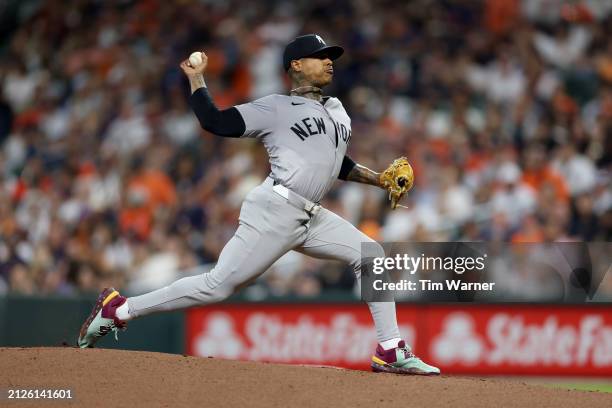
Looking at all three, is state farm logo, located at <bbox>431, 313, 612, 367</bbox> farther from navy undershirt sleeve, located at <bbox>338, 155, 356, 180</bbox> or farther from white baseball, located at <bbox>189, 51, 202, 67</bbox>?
white baseball, located at <bbox>189, 51, 202, 67</bbox>

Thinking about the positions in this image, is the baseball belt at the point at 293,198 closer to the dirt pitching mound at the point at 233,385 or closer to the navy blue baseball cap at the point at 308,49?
the navy blue baseball cap at the point at 308,49

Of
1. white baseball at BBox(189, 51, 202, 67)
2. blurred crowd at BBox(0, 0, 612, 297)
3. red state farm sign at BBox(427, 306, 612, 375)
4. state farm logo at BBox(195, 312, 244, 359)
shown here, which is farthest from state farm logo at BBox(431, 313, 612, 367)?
white baseball at BBox(189, 51, 202, 67)

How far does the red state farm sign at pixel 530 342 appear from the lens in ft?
32.2

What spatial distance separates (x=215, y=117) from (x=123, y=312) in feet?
3.95

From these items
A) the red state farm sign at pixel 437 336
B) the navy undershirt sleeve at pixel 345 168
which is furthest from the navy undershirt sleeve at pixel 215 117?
the red state farm sign at pixel 437 336

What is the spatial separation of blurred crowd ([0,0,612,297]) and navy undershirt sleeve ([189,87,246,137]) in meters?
4.77

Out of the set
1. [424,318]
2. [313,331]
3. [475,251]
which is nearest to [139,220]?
[313,331]

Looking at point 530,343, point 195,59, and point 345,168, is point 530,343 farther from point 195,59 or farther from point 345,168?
point 195,59

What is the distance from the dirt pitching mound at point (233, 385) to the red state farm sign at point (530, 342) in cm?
409

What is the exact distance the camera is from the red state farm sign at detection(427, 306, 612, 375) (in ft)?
32.2

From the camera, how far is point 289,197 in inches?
220

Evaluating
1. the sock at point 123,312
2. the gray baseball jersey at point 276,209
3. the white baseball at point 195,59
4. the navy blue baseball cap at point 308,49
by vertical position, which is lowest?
the sock at point 123,312

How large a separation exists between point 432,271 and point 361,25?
6.09 m

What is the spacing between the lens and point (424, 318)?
32.7 feet
